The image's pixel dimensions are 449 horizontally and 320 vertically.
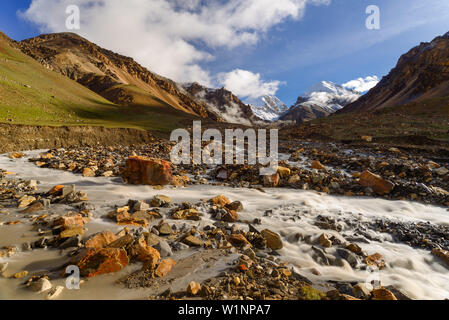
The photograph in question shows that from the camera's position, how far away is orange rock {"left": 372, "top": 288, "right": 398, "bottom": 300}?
2.72 metres

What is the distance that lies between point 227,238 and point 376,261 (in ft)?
9.42

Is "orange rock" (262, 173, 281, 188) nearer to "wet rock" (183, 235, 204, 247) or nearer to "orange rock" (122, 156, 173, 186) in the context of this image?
"orange rock" (122, 156, 173, 186)

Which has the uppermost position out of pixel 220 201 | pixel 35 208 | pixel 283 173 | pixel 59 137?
pixel 59 137

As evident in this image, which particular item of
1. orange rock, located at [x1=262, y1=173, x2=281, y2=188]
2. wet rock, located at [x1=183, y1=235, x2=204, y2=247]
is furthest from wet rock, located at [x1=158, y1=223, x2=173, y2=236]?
orange rock, located at [x1=262, y1=173, x2=281, y2=188]

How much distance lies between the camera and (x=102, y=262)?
2.98 m

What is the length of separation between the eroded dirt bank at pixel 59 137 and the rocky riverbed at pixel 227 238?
576cm

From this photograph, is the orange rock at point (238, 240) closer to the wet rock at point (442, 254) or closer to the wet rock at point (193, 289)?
the wet rock at point (193, 289)

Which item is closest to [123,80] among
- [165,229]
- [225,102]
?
[165,229]

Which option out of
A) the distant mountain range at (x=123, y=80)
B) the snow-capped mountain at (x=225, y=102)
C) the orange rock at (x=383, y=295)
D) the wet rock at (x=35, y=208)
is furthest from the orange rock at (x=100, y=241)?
the snow-capped mountain at (x=225, y=102)

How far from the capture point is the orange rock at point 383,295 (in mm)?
2719

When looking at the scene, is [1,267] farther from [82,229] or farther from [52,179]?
[52,179]

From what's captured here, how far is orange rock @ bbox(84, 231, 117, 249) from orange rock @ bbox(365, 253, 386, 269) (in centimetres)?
467

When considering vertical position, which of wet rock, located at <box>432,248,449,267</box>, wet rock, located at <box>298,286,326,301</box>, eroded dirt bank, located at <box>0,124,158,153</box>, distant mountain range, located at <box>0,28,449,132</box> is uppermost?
distant mountain range, located at <box>0,28,449,132</box>

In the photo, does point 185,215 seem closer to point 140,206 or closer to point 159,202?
point 159,202
